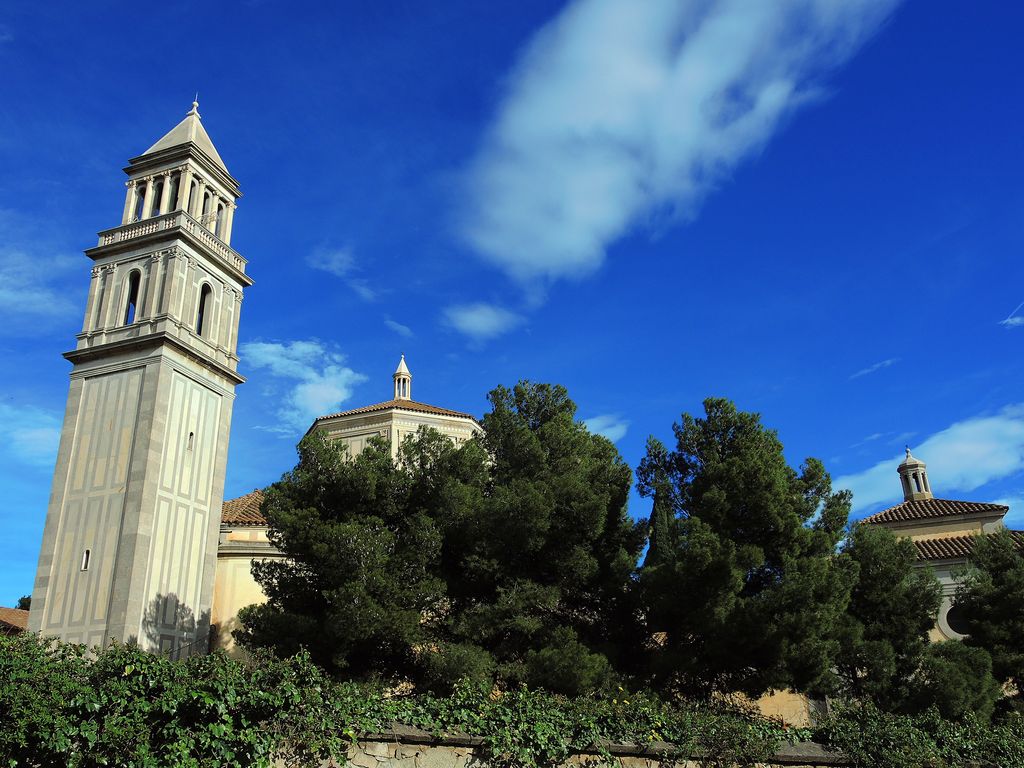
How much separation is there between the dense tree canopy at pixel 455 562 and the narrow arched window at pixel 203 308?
1051 centimetres

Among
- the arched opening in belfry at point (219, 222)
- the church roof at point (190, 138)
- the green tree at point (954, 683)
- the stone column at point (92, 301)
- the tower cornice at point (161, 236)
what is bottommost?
the green tree at point (954, 683)

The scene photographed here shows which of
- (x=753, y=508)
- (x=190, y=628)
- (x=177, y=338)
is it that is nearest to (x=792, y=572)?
(x=753, y=508)

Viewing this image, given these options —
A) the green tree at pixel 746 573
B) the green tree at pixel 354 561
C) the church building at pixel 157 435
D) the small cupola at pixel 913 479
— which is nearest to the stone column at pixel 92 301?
the church building at pixel 157 435

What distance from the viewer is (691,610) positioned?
16.8 meters

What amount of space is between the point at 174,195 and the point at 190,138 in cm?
219

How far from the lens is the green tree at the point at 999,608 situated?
20.5 meters

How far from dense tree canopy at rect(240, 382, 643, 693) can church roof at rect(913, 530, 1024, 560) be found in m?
14.6

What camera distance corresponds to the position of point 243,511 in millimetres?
29562

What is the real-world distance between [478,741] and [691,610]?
23.3 feet

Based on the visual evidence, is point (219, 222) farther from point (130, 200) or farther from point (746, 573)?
point (746, 573)

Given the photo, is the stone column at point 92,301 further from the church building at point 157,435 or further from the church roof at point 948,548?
the church roof at point 948,548

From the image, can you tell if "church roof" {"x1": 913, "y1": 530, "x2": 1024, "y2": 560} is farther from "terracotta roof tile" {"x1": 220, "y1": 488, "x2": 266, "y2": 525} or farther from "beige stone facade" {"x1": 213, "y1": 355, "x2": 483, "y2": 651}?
"terracotta roof tile" {"x1": 220, "y1": 488, "x2": 266, "y2": 525}

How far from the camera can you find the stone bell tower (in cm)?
2270

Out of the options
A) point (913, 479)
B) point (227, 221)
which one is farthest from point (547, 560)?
point (913, 479)
